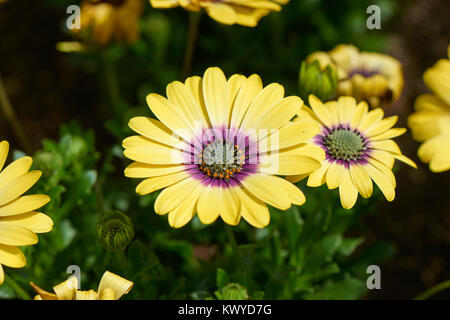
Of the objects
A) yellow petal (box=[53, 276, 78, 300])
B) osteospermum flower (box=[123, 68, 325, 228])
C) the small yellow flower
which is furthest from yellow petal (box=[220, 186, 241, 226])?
the small yellow flower

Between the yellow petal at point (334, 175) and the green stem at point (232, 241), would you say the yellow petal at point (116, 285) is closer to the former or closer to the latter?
the green stem at point (232, 241)

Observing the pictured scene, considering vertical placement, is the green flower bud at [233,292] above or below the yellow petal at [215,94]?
below

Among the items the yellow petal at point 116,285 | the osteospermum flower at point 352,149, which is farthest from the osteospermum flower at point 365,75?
the yellow petal at point 116,285

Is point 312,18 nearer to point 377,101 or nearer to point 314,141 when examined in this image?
point 377,101

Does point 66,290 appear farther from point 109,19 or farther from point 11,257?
point 109,19

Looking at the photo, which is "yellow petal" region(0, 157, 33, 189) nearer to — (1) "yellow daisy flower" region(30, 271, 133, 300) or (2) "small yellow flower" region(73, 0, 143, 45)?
(1) "yellow daisy flower" region(30, 271, 133, 300)
